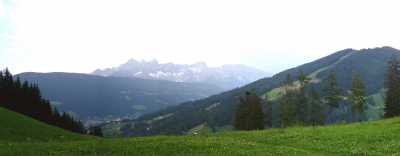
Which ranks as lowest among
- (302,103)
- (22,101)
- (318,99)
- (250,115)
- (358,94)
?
(250,115)

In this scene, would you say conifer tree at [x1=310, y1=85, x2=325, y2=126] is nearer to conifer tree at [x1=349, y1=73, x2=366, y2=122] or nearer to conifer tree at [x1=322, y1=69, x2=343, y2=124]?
conifer tree at [x1=322, y1=69, x2=343, y2=124]

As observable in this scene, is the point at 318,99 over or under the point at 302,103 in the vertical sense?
over

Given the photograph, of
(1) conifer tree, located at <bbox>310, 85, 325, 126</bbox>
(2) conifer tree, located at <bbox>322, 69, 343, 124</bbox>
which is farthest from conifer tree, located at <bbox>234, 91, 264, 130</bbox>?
(2) conifer tree, located at <bbox>322, 69, 343, 124</bbox>

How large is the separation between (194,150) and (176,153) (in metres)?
1.52

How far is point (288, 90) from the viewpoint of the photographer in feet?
240

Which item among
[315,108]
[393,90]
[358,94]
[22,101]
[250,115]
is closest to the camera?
[358,94]

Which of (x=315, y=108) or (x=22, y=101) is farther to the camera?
(x=22, y=101)

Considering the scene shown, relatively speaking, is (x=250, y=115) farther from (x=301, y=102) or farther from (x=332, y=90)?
(x=332, y=90)

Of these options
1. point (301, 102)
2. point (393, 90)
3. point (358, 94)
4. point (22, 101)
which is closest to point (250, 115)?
point (301, 102)

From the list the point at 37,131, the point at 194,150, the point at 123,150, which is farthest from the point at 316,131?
the point at 37,131

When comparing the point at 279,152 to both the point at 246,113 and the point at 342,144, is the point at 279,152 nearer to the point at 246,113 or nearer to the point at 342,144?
the point at 342,144

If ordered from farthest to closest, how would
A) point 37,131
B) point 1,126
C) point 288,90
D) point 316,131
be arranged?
point 288,90
point 37,131
point 1,126
point 316,131

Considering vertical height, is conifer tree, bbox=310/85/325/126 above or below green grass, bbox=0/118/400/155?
below

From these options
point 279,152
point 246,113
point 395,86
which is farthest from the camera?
point 246,113
